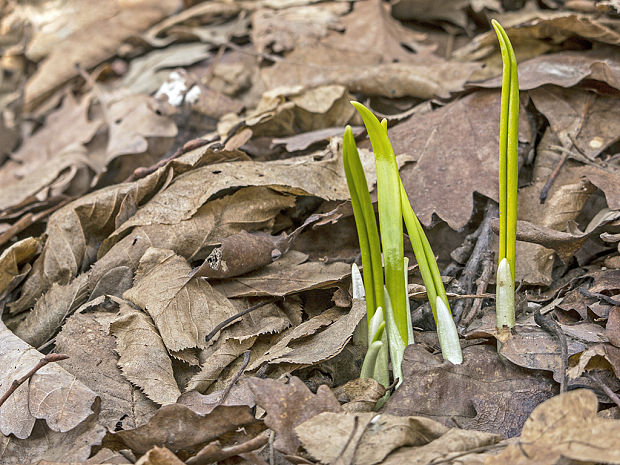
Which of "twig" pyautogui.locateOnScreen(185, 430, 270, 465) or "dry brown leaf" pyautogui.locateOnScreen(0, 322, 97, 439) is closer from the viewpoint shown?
"twig" pyautogui.locateOnScreen(185, 430, 270, 465)

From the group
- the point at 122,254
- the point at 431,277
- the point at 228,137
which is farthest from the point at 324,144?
the point at 431,277

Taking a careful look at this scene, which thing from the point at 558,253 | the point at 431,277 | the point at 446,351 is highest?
the point at 431,277

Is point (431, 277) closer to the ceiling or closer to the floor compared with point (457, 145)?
closer to the ceiling

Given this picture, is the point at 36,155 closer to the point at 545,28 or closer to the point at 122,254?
the point at 122,254

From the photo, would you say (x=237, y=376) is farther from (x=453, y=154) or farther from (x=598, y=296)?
(x=453, y=154)

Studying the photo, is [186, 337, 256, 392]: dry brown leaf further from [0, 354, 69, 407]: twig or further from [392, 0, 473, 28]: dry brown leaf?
[392, 0, 473, 28]: dry brown leaf

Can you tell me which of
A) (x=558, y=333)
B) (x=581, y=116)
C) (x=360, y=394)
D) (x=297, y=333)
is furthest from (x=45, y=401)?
(x=581, y=116)

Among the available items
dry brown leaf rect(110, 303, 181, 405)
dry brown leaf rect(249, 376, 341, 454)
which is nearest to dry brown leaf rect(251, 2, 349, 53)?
dry brown leaf rect(110, 303, 181, 405)
